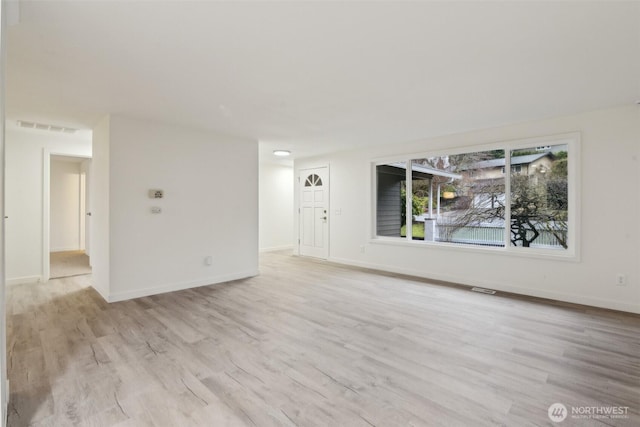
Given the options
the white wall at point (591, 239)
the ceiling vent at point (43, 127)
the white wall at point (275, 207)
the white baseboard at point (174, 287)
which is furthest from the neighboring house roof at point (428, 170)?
the ceiling vent at point (43, 127)

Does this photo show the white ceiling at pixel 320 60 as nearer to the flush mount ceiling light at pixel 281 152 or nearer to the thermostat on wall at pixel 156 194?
the thermostat on wall at pixel 156 194

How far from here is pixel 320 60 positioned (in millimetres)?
2457

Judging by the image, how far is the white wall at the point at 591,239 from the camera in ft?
11.5

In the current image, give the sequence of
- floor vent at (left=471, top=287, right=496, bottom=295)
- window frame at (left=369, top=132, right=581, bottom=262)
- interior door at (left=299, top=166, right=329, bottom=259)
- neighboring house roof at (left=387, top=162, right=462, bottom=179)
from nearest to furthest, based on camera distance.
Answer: window frame at (left=369, top=132, right=581, bottom=262)
floor vent at (left=471, top=287, right=496, bottom=295)
neighboring house roof at (left=387, top=162, right=462, bottom=179)
interior door at (left=299, top=166, right=329, bottom=259)

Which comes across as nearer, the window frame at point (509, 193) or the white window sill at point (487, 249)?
the window frame at point (509, 193)

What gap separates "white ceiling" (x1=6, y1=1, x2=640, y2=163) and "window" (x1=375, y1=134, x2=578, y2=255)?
0.67 meters

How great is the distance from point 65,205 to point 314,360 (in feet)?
→ 28.8

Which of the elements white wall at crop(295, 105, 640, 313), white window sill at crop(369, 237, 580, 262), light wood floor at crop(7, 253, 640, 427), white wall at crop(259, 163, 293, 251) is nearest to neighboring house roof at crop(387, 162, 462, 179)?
white wall at crop(295, 105, 640, 313)

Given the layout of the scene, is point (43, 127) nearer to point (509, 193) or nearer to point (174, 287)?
point (174, 287)

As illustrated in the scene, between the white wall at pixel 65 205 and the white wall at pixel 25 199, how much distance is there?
373 cm

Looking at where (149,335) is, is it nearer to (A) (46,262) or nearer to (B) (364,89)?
(B) (364,89)

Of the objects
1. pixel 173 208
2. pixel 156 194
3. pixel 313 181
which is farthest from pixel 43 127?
pixel 313 181

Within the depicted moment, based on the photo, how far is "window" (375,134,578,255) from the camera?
4034 millimetres

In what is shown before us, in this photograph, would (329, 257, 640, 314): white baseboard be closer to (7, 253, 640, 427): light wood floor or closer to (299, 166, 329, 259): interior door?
(7, 253, 640, 427): light wood floor
